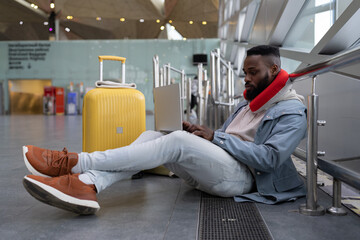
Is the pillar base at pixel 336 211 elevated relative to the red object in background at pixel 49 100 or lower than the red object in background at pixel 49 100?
lower

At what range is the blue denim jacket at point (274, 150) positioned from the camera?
82.8 inches

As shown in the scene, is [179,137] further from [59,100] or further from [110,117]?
[59,100]

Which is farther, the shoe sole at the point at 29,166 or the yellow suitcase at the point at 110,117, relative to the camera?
the yellow suitcase at the point at 110,117

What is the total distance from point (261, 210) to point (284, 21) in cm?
416

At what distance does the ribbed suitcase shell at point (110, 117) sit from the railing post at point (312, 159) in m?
1.65

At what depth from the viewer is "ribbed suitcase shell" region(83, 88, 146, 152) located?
312 centimetres

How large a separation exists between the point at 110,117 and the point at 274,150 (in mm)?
1592

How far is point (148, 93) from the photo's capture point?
1961 cm

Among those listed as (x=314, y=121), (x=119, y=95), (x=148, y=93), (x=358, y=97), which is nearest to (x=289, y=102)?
(x=314, y=121)

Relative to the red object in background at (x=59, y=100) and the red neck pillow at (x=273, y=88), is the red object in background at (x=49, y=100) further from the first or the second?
the red neck pillow at (x=273, y=88)

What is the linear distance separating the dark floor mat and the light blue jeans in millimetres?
140

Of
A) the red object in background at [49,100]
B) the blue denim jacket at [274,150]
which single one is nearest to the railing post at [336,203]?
the blue denim jacket at [274,150]

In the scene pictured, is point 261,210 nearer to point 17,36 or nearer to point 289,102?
point 289,102

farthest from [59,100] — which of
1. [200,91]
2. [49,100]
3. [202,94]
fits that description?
[200,91]
